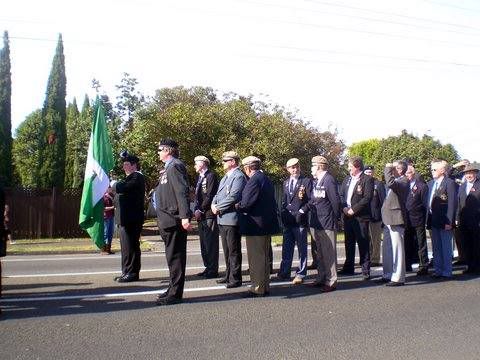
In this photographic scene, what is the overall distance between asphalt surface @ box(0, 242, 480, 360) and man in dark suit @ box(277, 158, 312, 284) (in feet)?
2.43

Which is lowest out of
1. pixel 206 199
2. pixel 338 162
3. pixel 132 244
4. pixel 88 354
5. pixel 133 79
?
pixel 88 354

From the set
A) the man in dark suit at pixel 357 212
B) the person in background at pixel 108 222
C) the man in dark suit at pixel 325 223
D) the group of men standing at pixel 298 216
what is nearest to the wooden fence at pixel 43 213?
the person in background at pixel 108 222

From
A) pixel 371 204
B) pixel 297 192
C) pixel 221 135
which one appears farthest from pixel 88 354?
pixel 221 135

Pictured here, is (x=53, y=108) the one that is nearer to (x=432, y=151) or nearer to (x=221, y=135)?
(x=221, y=135)

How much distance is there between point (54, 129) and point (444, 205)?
101ft

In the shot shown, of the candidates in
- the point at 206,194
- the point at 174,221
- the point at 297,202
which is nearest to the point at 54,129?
the point at 206,194

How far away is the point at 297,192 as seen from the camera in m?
9.29

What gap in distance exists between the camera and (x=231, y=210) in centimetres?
839

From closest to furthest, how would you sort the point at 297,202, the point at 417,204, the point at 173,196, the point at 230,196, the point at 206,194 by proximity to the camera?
the point at 173,196
the point at 230,196
the point at 297,202
the point at 206,194
the point at 417,204

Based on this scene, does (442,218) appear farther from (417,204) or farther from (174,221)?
(174,221)

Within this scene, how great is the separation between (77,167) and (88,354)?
36.6 m

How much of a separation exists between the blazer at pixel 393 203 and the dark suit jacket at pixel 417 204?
1.26 m

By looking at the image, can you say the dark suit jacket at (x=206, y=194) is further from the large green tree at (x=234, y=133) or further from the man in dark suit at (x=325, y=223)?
the large green tree at (x=234, y=133)

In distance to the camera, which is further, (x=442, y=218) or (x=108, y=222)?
(x=108, y=222)
